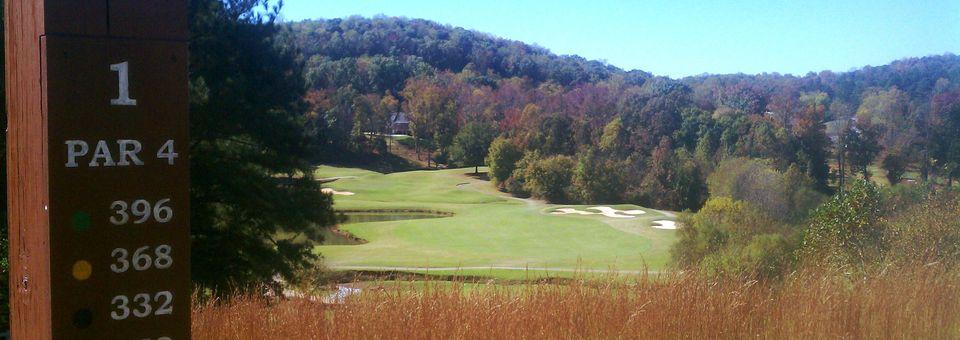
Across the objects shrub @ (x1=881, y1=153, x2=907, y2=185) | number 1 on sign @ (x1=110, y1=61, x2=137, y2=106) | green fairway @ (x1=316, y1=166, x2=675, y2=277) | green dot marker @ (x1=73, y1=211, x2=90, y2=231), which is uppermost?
number 1 on sign @ (x1=110, y1=61, x2=137, y2=106)

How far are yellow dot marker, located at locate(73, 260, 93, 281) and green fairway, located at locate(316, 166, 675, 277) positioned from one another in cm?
1431

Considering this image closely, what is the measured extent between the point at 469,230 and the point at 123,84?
18.9 m

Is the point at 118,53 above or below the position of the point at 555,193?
above

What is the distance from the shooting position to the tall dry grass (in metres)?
3.55

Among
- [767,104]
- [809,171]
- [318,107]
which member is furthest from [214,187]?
[767,104]

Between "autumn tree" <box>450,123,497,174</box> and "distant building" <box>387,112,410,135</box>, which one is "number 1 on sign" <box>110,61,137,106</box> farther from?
"autumn tree" <box>450,123,497,174</box>

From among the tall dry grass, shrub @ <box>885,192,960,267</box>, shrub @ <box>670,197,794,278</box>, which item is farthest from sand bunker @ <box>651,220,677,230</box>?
the tall dry grass

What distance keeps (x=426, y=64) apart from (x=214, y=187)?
12377 mm

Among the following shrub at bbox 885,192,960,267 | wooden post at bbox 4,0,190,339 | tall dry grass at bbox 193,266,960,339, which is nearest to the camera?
wooden post at bbox 4,0,190,339

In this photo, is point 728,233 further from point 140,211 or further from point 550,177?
point 140,211

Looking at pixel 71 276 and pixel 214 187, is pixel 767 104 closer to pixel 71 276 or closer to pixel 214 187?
pixel 214 187

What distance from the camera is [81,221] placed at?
1664 millimetres

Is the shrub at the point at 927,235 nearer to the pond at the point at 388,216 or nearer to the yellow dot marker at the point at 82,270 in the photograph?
the yellow dot marker at the point at 82,270

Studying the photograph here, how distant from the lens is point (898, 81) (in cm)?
1681
